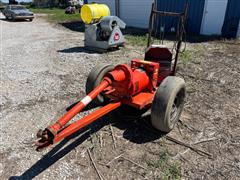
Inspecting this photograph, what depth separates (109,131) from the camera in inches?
149

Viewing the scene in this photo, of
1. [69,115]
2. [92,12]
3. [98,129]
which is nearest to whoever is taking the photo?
[69,115]

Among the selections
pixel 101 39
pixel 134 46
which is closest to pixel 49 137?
pixel 101 39

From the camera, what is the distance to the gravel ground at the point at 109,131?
3066mm

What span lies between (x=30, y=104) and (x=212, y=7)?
10.1 metres

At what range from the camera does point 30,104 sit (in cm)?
473

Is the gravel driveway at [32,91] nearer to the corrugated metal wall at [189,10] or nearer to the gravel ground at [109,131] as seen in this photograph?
the gravel ground at [109,131]

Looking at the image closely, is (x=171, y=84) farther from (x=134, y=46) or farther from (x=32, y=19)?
(x=32, y=19)

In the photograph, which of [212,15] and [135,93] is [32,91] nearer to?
[135,93]

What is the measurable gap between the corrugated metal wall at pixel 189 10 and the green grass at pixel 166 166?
980 cm

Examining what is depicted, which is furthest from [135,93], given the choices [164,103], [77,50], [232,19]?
[232,19]

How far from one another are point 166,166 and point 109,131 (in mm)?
1103

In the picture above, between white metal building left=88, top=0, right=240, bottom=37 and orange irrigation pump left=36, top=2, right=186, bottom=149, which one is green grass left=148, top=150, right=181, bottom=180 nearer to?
orange irrigation pump left=36, top=2, right=186, bottom=149

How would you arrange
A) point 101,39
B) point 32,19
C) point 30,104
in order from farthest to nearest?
1. point 32,19
2. point 101,39
3. point 30,104

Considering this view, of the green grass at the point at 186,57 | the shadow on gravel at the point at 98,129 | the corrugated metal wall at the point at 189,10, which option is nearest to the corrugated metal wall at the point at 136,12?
the corrugated metal wall at the point at 189,10
